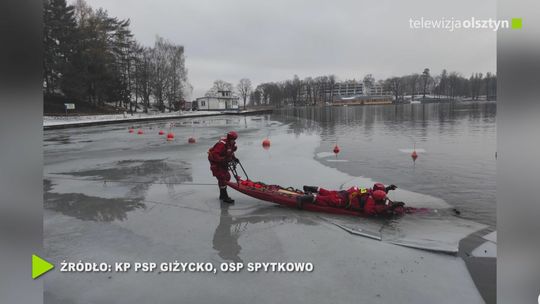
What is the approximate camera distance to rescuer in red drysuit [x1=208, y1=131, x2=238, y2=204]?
6.86 m

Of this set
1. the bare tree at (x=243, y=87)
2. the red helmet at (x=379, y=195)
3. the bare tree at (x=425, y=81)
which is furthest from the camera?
the bare tree at (x=243, y=87)

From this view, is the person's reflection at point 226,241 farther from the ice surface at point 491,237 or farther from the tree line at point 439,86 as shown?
the tree line at point 439,86

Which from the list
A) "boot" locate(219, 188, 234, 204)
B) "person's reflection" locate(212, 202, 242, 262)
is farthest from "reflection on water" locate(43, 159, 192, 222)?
"person's reflection" locate(212, 202, 242, 262)

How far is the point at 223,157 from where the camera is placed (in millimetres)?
6902

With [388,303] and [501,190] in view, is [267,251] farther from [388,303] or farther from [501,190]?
[501,190]

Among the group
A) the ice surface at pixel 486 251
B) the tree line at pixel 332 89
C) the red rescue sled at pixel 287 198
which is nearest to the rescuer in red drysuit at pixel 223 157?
the red rescue sled at pixel 287 198

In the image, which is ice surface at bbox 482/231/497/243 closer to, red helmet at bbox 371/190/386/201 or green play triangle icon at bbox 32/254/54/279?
red helmet at bbox 371/190/386/201

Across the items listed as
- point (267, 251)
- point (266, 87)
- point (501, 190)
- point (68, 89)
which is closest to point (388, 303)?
point (267, 251)

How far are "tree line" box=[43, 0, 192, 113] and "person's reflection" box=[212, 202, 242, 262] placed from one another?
41697mm

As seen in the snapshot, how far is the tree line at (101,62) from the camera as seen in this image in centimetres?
4178

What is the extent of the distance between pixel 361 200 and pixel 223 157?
2.73m

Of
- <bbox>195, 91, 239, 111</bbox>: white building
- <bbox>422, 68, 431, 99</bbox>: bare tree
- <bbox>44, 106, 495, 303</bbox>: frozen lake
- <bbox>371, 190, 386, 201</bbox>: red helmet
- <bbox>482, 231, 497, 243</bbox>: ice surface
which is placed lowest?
<bbox>482, 231, 497, 243</bbox>: ice surface

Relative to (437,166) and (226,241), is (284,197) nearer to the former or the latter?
(226,241)

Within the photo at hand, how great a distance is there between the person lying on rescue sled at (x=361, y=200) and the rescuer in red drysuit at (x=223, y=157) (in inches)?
64.6
